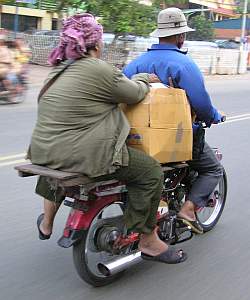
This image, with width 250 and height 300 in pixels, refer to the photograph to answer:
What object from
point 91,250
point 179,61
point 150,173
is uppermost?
point 179,61

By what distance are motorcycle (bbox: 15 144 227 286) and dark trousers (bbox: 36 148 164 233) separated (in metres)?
0.12

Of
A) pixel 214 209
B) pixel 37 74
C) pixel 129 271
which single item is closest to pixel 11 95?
pixel 37 74

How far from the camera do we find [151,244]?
3787mm

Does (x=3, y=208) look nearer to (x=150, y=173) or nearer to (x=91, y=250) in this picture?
(x=91, y=250)

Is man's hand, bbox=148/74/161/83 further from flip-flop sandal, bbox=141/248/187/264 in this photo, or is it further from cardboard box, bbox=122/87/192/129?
flip-flop sandal, bbox=141/248/187/264

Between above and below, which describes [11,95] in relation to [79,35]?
below

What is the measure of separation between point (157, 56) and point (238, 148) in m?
5.07

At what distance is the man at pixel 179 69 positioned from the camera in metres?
3.84

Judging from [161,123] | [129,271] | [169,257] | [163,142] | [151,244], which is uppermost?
[161,123]

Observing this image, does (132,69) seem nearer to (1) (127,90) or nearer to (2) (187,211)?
(1) (127,90)

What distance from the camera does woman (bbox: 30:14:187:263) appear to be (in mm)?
3215

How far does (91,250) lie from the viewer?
11.9 ft

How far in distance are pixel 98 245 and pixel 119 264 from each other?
0.23m

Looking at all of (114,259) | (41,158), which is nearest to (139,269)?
(114,259)
